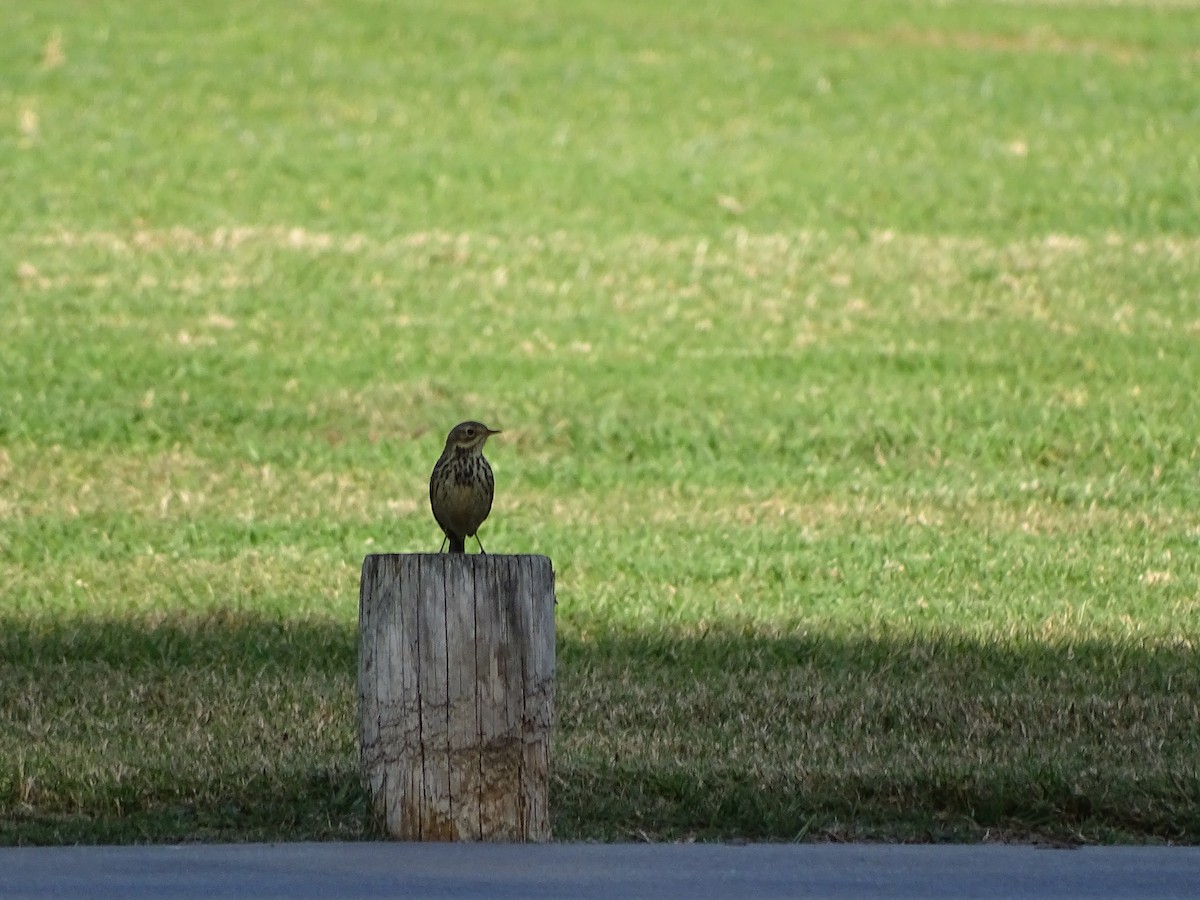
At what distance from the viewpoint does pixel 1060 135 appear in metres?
22.6

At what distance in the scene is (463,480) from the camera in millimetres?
6766

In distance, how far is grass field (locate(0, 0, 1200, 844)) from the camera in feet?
24.8

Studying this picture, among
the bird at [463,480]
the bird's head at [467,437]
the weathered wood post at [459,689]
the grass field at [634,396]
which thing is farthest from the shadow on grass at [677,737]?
the bird's head at [467,437]

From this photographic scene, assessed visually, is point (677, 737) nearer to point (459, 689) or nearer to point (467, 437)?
point (467, 437)

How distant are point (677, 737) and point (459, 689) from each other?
5.68 ft

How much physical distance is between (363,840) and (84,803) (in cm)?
98

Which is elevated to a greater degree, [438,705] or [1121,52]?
[1121,52]

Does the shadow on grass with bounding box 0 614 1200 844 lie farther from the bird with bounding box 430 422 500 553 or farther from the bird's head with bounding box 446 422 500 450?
the bird's head with bounding box 446 422 500 450

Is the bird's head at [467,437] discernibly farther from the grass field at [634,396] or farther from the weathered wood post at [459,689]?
the grass field at [634,396]

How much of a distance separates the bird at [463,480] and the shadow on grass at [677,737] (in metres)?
0.90

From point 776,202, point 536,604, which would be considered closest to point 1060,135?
point 776,202

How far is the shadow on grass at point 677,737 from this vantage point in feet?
22.1

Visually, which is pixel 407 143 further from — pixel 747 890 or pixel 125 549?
pixel 747 890

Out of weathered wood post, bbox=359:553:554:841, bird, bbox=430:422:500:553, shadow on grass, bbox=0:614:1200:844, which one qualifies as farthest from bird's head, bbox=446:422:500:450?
shadow on grass, bbox=0:614:1200:844
